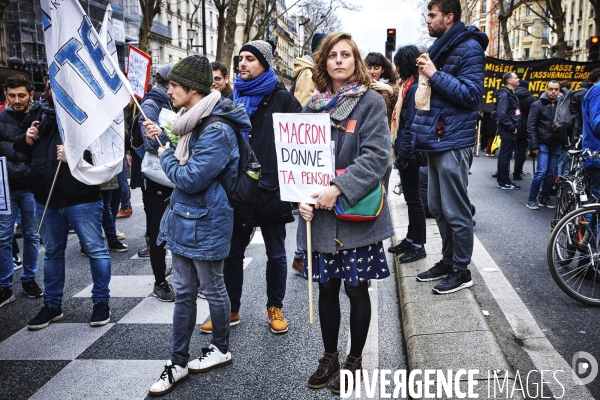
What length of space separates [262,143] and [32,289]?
271cm

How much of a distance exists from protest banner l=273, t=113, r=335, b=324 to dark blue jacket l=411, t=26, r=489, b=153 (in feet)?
4.93

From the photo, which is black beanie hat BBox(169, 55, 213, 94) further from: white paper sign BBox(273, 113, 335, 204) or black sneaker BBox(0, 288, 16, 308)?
black sneaker BBox(0, 288, 16, 308)

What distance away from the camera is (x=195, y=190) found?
3143 mm

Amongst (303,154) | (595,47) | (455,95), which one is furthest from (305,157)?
(595,47)

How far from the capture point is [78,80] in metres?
3.92

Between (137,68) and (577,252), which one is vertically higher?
(137,68)

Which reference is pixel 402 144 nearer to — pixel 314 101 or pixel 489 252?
pixel 489 252

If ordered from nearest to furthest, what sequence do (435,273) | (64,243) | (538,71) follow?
1. (64,243)
2. (435,273)
3. (538,71)

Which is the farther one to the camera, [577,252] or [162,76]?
[162,76]

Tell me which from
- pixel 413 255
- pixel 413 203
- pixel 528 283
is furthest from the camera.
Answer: pixel 413 203

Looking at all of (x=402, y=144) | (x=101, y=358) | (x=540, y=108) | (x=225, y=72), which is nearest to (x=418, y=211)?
(x=402, y=144)

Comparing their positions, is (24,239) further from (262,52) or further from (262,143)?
(262,52)

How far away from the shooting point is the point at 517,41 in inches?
3314

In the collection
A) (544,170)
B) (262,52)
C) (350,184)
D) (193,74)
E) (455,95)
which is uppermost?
(262,52)
